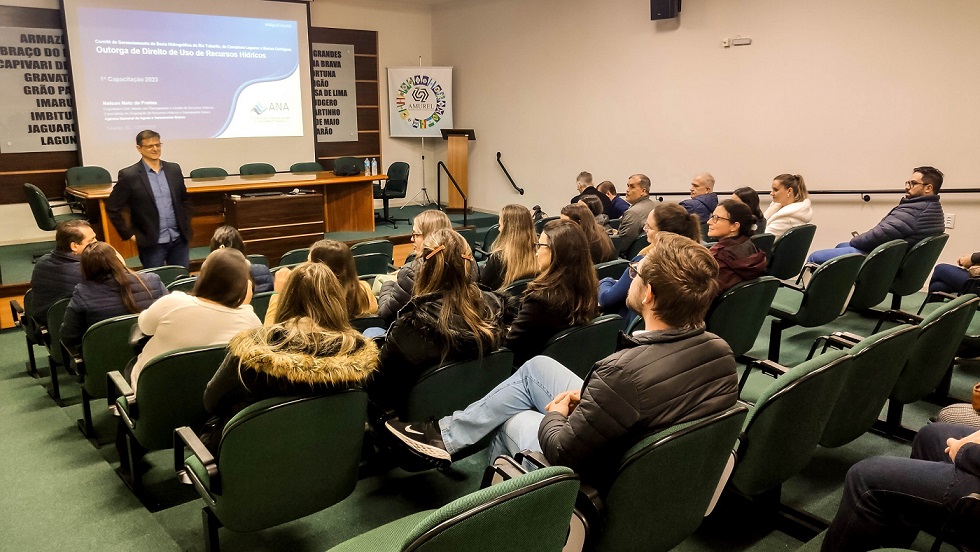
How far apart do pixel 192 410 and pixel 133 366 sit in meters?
0.55

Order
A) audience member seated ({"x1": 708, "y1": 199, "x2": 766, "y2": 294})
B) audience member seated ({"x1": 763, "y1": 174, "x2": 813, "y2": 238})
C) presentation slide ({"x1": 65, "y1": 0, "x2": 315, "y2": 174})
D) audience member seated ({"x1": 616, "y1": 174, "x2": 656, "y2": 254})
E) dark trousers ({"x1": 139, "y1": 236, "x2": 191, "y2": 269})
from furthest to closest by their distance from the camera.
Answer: presentation slide ({"x1": 65, "y1": 0, "x2": 315, "y2": 174}) < audience member seated ({"x1": 763, "y1": 174, "x2": 813, "y2": 238}) < audience member seated ({"x1": 616, "y1": 174, "x2": 656, "y2": 254}) < dark trousers ({"x1": 139, "y1": 236, "x2": 191, "y2": 269}) < audience member seated ({"x1": 708, "y1": 199, "x2": 766, "y2": 294})

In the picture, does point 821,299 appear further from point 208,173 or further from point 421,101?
point 421,101

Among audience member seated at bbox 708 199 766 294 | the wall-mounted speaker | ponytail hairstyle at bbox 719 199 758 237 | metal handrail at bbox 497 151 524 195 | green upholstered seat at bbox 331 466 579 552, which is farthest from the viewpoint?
metal handrail at bbox 497 151 524 195

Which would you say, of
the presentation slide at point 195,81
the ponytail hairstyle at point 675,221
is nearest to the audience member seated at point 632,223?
the ponytail hairstyle at point 675,221

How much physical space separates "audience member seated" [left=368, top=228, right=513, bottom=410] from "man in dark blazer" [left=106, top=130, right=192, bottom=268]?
338 centimetres

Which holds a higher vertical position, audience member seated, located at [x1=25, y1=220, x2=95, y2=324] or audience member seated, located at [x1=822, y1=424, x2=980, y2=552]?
audience member seated, located at [x1=25, y1=220, x2=95, y2=324]

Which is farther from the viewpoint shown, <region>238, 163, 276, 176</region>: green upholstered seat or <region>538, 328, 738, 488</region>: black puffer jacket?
<region>238, 163, 276, 176</region>: green upholstered seat

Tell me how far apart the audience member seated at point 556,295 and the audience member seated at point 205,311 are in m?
1.07

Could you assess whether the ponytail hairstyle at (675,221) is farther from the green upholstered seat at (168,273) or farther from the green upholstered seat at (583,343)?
the green upholstered seat at (168,273)

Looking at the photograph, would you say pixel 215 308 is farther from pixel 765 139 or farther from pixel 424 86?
pixel 424 86

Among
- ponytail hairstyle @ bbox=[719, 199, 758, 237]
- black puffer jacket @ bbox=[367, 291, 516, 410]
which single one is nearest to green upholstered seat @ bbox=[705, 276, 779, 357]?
ponytail hairstyle @ bbox=[719, 199, 758, 237]

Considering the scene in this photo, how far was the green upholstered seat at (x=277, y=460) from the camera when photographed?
1.81 meters

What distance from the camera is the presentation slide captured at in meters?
7.76

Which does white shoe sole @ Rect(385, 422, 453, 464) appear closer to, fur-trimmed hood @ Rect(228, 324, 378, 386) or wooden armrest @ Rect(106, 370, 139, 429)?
fur-trimmed hood @ Rect(228, 324, 378, 386)
